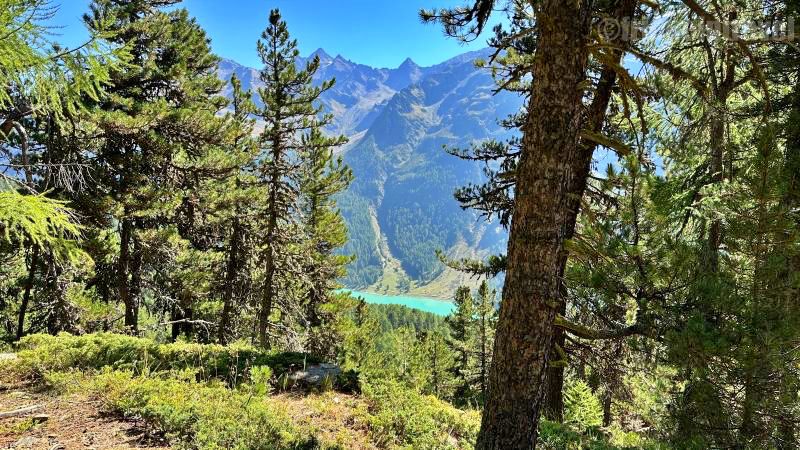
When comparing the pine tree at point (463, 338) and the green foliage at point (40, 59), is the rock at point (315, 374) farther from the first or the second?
the pine tree at point (463, 338)

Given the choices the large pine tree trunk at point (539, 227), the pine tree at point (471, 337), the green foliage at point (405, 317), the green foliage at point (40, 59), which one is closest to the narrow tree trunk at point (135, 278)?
the green foliage at point (40, 59)

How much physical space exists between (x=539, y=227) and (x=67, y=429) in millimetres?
5016

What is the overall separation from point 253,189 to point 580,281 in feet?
38.5

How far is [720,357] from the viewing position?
12.6 ft

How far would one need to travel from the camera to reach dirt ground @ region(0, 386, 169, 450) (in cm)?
413

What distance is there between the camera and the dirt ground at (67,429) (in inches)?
163

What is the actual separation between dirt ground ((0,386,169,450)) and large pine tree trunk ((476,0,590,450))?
3.34 metres

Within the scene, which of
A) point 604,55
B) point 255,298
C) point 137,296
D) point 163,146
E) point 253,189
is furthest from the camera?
point 255,298

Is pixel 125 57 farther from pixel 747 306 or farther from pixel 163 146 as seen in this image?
pixel 747 306

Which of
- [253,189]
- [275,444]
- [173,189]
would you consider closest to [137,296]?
[173,189]

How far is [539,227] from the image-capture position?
3295 mm

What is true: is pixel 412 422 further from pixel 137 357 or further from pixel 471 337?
pixel 471 337

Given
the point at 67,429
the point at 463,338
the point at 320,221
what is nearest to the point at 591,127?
the point at 67,429

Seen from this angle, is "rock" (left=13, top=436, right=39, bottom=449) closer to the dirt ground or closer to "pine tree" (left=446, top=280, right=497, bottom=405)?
the dirt ground
